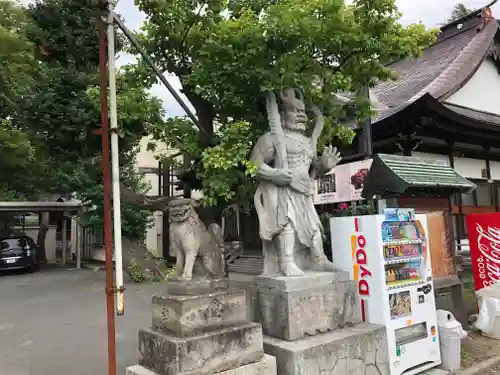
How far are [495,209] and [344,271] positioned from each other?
1014 cm

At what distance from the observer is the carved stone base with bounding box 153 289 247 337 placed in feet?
12.2

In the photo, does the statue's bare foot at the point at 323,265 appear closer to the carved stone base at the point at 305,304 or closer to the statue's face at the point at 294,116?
the carved stone base at the point at 305,304

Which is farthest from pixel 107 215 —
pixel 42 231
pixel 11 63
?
pixel 42 231

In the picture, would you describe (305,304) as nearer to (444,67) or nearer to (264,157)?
(264,157)

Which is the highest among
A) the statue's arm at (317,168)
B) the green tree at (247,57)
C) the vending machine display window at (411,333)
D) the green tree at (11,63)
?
the green tree at (11,63)

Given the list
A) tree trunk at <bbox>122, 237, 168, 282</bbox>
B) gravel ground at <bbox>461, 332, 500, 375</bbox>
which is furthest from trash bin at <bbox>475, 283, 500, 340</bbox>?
tree trunk at <bbox>122, 237, 168, 282</bbox>

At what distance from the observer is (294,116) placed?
203 inches

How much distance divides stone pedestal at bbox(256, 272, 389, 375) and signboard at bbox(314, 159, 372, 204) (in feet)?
14.5

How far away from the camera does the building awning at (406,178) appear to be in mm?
5551

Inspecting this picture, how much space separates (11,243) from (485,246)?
17799 millimetres

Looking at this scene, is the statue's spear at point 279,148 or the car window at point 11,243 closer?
the statue's spear at point 279,148

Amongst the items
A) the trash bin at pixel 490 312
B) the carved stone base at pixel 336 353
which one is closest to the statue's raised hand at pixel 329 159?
the carved stone base at pixel 336 353

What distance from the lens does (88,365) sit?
5.51 meters

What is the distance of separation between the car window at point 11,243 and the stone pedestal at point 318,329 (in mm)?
16391
